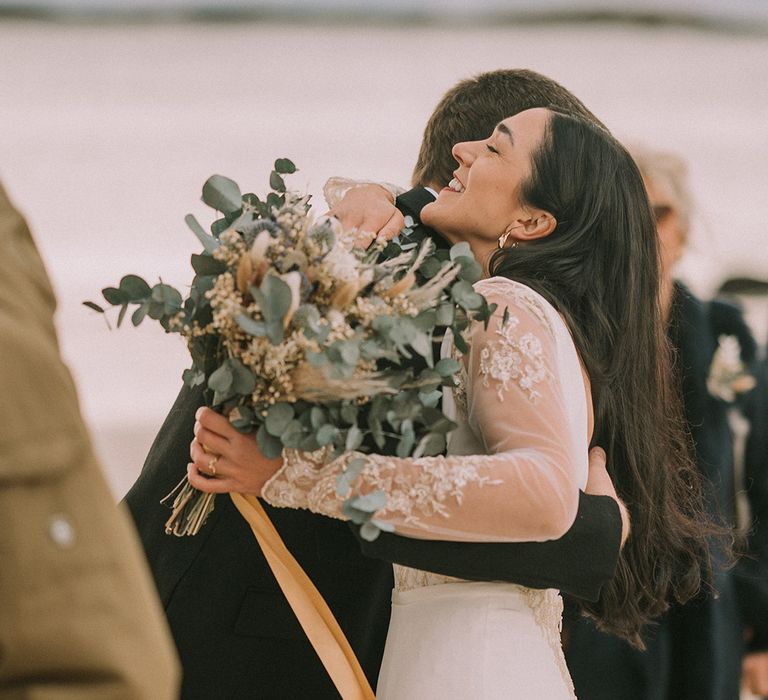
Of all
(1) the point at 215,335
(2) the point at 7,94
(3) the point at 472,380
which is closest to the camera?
(1) the point at 215,335

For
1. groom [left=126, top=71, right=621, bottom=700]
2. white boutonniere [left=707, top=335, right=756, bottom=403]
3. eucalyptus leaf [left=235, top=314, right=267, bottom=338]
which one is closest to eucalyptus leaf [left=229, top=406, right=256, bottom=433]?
eucalyptus leaf [left=235, top=314, right=267, bottom=338]

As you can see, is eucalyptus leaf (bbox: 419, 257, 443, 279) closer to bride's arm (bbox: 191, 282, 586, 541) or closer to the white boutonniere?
bride's arm (bbox: 191, 282, 586, 541)

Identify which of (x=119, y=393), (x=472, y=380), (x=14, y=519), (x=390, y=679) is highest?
(x=14, y=519)

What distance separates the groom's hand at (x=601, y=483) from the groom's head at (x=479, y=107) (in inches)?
35.4

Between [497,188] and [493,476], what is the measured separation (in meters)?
0.75

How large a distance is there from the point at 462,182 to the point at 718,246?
485 cm

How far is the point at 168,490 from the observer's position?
238cm

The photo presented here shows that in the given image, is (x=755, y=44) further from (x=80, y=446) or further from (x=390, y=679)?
(x=80, y=446)

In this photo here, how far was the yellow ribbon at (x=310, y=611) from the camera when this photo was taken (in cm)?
201

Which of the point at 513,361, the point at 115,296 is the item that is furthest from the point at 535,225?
the point at 115,296

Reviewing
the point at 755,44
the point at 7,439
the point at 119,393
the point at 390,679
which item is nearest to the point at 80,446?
the point at 7,439

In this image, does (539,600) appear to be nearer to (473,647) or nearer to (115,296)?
(473,647)

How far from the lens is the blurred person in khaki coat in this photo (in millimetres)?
844

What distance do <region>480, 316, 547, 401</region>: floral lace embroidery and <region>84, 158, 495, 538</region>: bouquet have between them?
74mm
